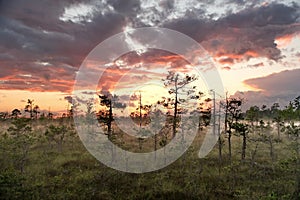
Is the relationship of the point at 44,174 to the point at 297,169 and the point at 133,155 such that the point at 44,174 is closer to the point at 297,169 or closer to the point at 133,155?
the point at 133,155

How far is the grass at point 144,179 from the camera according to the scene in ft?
50.6

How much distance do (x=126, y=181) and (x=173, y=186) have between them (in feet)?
11.2

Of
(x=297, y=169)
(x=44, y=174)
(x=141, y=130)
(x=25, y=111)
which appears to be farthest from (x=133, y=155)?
(x=25, y=111)

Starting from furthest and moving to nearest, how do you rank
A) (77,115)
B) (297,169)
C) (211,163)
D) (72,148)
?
(77,115), (72,148), (211,163), (297,169)

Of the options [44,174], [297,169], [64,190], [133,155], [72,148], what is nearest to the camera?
[297,169]

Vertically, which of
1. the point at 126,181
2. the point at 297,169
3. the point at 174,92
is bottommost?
the point at 126,181

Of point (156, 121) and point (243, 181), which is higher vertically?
point (156, 121)

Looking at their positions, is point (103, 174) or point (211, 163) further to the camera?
point (211, 163)

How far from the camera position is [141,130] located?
30.1m

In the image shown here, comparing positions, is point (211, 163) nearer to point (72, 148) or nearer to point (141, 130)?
point (141, 130)

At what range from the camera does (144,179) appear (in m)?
19.2

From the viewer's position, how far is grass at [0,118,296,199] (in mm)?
15438

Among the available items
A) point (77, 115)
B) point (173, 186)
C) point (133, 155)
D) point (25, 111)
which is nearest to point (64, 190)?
point (173, 186)

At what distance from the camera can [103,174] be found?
1988 cm
